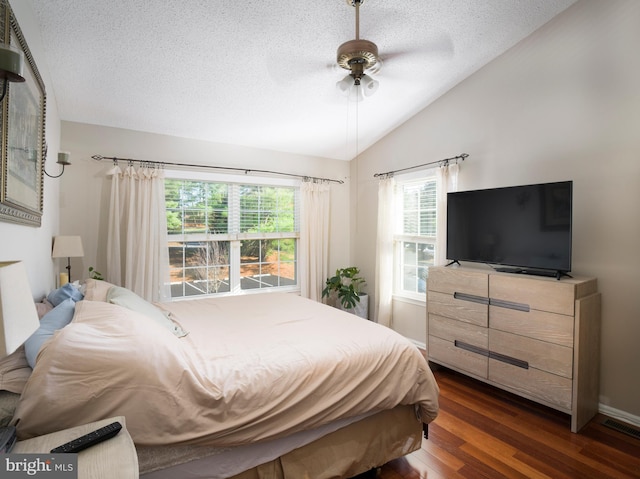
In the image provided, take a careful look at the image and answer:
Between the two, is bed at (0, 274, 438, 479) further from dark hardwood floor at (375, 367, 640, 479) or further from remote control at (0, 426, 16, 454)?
dark hardwood floor at (375, 367, 640, 479)

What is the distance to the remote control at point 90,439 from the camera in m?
0.85

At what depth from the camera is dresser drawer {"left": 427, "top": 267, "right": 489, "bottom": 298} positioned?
2645mm

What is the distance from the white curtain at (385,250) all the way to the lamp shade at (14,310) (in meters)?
3.56

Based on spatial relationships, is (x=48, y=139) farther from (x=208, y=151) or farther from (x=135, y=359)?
(x=135, y=359)

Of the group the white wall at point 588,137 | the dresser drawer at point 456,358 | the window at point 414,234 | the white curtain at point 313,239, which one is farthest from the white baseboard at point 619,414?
the white curtain at point 313,239

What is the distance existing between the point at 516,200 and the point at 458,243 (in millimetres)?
626

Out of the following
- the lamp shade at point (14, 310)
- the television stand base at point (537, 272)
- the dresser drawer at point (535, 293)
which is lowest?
the dresser drawer at point (535, 293)

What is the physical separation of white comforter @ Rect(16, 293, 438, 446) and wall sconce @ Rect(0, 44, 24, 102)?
0.86m

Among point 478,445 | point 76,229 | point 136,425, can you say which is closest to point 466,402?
point 478,445

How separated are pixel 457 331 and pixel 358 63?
2.26 m

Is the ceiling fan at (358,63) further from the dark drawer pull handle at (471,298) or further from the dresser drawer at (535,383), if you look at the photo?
the dresser drawer at (535,383)

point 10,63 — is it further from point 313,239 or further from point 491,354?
point 313,239

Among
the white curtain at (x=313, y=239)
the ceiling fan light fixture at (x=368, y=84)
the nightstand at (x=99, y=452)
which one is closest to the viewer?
the nightstand at (x=99, y=452)

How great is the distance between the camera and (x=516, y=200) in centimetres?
258
